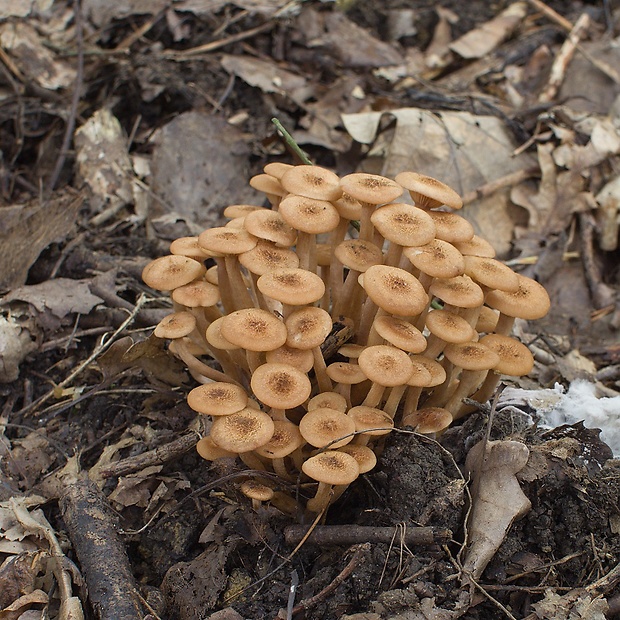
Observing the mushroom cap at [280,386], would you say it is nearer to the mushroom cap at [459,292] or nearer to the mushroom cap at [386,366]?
the mushroom cap at [386,366]

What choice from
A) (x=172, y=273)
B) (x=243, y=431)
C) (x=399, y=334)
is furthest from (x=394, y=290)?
(x=172, y=273)

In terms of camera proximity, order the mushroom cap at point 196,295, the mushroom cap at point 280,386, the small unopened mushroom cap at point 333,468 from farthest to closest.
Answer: the mushroom cap at point 196,295 < the mushroom cap at point 280,386 < the small unopened mushroom cap at point 333,468

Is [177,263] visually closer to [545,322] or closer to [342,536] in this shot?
[342,536]

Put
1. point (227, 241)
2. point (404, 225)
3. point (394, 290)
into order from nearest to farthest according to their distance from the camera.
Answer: point (394, 290) → point (404, 225) → point (227, 241)

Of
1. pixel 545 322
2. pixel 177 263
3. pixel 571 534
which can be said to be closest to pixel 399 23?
pixel 545 322

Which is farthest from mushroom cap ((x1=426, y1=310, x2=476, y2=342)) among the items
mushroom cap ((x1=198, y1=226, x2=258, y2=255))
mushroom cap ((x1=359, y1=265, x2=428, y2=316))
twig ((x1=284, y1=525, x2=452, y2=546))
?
mushroom cap ((x1=198, y1=226, x2=258, y2=255))

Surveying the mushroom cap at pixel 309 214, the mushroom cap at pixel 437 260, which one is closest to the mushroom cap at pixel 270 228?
the mushroom cap at pixel 309 214

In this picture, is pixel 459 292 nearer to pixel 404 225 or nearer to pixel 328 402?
pixel 404 225
